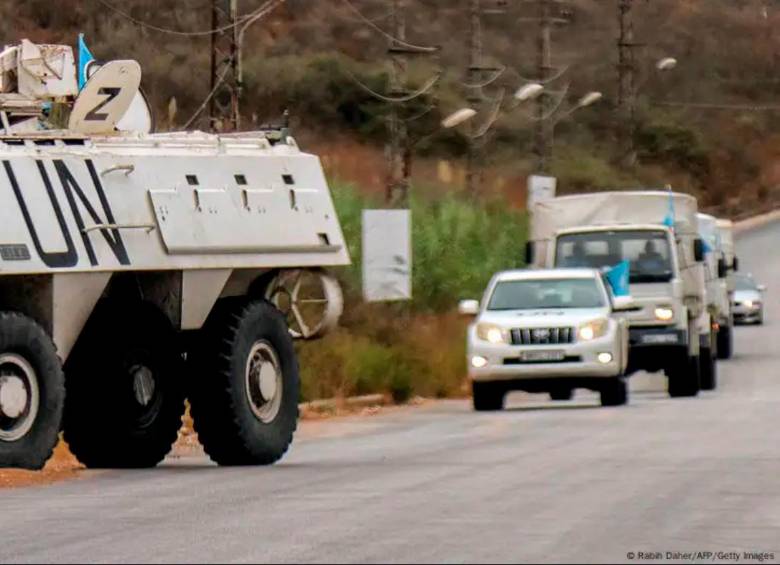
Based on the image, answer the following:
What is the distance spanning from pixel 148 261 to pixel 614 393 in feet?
43.3

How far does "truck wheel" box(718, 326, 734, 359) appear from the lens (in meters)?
50.7

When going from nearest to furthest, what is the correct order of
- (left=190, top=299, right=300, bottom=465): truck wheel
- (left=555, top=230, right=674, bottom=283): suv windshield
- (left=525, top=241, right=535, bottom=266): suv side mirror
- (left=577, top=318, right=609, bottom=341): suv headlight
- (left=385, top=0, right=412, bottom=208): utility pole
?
(left=190, top=299, right=300, bottom=465): truck wheel, (left=577, top=318, right=609, bottom=341): suv headlight, (left=555, top=230, right=674, bottom=283): suv windshield, (left=525, top=241, right=535, bottom=266): suv side mirror, (left=385, top=0, right=412, bottom=208): utility pole

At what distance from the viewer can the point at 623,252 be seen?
3622cm

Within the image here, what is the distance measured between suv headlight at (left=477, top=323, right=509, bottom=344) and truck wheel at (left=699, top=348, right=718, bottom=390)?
284 inches

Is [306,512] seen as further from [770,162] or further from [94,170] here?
[770,162]

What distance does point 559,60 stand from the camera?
114125 millimetres

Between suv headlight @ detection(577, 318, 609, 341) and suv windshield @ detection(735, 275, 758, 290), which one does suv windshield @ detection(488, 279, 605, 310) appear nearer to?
suv headlight @ detection(577, 318, 609, 341)

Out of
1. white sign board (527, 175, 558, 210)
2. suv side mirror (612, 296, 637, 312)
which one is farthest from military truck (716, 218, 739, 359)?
suv side mirror (612, 296, 637, 312)

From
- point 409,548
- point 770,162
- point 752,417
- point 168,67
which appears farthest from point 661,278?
point 770,162

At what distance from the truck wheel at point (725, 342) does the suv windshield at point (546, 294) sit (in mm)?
18171

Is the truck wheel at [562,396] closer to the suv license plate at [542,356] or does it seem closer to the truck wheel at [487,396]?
the truck wheel at [487,396]

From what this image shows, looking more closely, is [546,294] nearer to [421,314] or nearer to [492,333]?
[492,333]

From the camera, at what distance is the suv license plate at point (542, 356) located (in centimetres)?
3133

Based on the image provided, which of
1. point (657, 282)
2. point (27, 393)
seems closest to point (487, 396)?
Result: point (657, 282)
